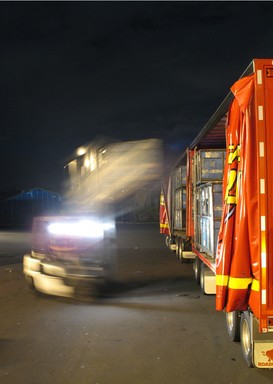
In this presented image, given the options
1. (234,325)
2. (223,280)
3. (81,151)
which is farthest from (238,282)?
(81,151)

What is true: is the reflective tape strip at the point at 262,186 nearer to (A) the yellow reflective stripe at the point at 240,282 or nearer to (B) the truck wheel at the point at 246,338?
(A) the yellow reflective stripe at the point at 240,282

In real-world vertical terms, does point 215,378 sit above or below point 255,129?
below

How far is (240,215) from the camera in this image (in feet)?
14.9

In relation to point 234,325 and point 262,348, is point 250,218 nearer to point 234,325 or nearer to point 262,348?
point 262,348

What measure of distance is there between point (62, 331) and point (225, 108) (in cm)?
441

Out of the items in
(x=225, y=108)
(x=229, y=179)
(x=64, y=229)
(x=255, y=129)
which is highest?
(x=225, y=108)

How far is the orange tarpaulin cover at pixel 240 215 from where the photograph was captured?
14.3 ft

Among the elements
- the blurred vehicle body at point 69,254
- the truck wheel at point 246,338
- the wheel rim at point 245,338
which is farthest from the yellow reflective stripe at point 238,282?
the blurred vehicle body at point 69,254

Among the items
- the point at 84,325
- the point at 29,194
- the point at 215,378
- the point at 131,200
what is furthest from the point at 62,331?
the point at 29,194

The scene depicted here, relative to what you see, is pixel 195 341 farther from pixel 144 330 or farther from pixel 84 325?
pixel 84 325

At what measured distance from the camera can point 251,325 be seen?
4.52m

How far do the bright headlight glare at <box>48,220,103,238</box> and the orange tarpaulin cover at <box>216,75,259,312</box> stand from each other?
423 centimetres

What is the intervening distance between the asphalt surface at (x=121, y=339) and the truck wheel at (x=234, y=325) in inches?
4.8

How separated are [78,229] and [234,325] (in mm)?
4205
